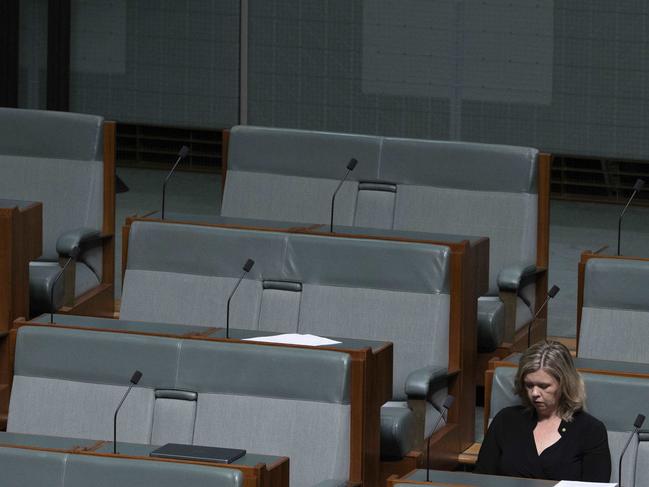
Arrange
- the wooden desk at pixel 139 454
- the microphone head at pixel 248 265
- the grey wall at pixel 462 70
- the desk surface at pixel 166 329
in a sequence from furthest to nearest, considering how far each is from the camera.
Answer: the grey wall at pixel 462 70 → the microphone head at pixel 248 265 → the desk surface at pixel 166 329 → the wooden desk at pixel 139 454

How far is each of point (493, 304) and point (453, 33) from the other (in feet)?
2.42

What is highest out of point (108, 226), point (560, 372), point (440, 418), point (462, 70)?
point (462, 70)

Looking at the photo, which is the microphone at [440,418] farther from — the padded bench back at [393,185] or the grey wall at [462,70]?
the grey wall at [462,70]

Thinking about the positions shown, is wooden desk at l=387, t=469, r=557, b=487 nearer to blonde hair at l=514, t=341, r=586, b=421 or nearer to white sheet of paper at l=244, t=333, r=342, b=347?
blonde hair at l=514, t=341, r=586, b=421

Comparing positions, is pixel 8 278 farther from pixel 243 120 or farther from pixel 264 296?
→ pixel 243 120

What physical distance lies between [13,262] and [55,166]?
431mm

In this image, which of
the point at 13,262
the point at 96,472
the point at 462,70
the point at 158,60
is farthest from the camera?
the point at 158,60

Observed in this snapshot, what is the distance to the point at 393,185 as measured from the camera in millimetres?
2525

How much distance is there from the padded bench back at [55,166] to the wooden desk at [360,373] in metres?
Result: 0.64

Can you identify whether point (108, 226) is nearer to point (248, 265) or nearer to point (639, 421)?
point (248, 265)

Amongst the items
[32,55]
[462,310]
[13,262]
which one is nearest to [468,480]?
[462,310]

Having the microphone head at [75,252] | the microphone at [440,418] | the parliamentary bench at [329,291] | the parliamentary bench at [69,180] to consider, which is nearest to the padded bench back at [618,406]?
the microphone at [440,418]

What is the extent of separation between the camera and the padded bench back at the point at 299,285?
6.92 ft

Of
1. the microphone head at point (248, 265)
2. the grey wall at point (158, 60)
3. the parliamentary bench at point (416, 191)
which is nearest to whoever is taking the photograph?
the microphone head at point (248, 265)
